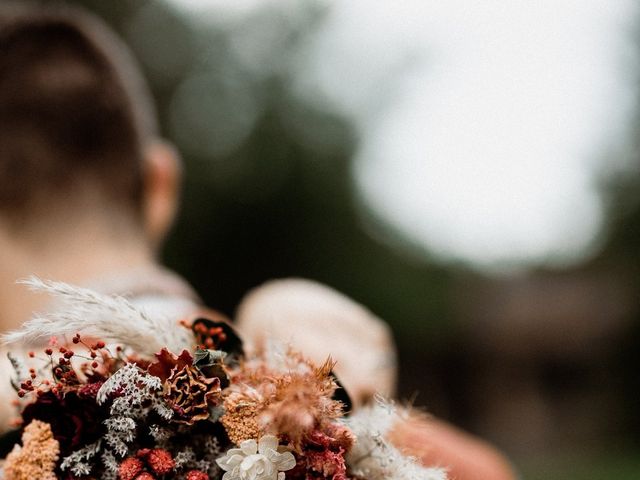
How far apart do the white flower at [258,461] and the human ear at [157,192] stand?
5.55 ft

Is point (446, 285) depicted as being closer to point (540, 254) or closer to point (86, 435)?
point (540, 254)

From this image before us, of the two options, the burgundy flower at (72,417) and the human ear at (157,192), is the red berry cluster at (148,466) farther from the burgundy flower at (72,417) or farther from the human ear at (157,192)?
the human ear at (157,192)

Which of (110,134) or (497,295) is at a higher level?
(497,295)

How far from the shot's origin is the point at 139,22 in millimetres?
17906

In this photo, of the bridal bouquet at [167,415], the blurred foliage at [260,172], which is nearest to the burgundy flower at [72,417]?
the bridal bouquet at [167,415]

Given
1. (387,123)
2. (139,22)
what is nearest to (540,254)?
(387,123)

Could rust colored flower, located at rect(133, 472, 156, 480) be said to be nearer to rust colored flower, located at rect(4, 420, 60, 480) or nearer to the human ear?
rust colored flower, located at rect(4, 420, 60, 480)

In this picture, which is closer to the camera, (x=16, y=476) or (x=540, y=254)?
(x=16, y=476)

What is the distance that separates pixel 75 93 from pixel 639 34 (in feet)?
59.0

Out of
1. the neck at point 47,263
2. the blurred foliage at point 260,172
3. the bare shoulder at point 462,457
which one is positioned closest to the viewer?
the bare shoulder at point 462,457

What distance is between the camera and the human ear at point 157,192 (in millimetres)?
2803

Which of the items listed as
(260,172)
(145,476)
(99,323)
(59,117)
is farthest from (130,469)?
(260,172)

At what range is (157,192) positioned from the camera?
9.41 feet

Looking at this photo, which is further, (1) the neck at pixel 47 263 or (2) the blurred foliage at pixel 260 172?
(2) the blurred foliage at pixel 260 172
